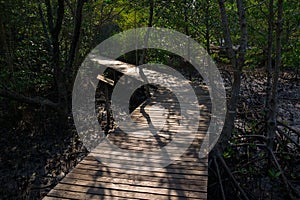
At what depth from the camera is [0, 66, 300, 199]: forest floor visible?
5.18m

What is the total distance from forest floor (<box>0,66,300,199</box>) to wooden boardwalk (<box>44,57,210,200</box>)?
1276 millimetres

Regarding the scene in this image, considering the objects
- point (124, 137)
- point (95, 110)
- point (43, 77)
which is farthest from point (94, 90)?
point (124, 137)

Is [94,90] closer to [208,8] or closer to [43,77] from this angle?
[43,77]

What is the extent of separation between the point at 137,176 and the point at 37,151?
3567 millimetres

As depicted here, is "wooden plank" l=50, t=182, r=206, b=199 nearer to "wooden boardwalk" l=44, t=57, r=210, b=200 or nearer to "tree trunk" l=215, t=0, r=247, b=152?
"wooden boardwalk" l=44, t=57, r=210, b=200

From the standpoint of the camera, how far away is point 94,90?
32.8 ft

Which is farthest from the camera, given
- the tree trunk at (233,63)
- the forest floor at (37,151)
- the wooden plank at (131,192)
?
the forest floor at (37,151)

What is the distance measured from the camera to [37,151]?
655cm

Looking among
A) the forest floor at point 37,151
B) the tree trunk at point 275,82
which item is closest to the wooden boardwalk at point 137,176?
the tree trunk at point 275,82

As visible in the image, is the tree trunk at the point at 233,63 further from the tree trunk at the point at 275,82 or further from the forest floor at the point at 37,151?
the forest floor at the point at 37,151

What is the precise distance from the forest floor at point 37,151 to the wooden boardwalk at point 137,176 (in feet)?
4.19

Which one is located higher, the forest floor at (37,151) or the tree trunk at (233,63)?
the tree trunk at (233,63)

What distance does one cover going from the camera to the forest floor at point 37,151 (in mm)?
5176

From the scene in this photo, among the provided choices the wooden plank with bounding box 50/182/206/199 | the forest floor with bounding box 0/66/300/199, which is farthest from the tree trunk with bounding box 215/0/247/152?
the wooden plank with bounding box 50/182/206/199
